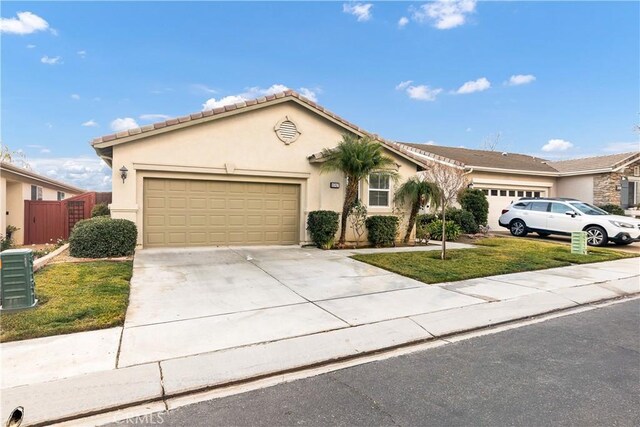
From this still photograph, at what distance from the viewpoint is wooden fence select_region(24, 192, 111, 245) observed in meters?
15.3

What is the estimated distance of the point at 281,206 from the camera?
12.4 m

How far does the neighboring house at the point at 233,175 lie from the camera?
10.6m

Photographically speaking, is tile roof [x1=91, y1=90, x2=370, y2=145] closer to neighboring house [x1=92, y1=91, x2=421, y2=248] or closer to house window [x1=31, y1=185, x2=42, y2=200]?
neighboring house [x1=92, y1=91, x2=421, y2=248]

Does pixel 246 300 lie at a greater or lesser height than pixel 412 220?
lesser

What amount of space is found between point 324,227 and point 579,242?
25.6 ft

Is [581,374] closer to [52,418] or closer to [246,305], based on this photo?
[246,305]

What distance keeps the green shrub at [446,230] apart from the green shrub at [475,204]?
2164 mm

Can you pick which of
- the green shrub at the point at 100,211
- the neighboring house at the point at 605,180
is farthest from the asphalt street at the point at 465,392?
the neighboring house at the point at 605,180

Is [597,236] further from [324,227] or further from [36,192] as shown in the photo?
[36,192]

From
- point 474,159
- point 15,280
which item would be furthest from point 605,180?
point 15,280

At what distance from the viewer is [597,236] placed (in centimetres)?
1372

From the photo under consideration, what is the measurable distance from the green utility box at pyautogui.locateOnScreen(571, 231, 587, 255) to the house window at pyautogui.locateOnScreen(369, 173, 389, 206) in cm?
587

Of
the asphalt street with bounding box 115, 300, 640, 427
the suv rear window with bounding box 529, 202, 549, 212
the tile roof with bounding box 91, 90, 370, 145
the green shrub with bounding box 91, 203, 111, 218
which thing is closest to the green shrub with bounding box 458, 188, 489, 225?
the suv rear window with bounding box 529, 202, 549, 212

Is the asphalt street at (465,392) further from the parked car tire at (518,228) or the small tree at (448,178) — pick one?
the small tree at (448,178)
